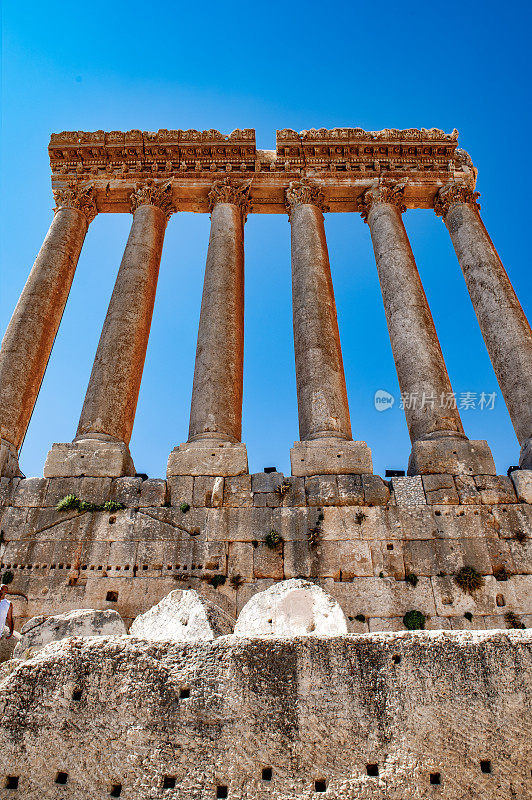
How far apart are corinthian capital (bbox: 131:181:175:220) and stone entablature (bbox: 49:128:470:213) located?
0.46 metres

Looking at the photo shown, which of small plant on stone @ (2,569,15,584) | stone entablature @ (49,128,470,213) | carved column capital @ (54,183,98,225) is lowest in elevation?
small plant on stone @ (2,569,15,584)

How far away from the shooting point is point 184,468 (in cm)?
1288

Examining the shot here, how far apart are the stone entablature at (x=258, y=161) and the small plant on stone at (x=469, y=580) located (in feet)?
49.6

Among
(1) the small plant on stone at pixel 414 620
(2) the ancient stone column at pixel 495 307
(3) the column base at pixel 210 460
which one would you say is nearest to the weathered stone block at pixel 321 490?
(3) the column base at pixel 210 460

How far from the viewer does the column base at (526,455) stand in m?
13.5

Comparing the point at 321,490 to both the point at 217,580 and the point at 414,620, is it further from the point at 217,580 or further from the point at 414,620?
the point at 414,620

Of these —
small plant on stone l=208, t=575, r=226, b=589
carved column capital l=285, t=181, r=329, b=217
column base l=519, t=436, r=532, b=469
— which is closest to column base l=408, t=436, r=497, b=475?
column base l=519, t=436, r=532, b=469

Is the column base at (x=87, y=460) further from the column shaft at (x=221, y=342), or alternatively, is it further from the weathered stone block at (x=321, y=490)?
the weathered stone block at (x=321, y=490)

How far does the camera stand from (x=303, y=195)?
2008cm

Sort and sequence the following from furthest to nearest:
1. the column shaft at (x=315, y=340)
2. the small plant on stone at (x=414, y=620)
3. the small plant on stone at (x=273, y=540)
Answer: the column shaft at (x=315, y=340) → the small plant on stone at (x=273, y=540) → the small plant on stone at (x=414, y=620)

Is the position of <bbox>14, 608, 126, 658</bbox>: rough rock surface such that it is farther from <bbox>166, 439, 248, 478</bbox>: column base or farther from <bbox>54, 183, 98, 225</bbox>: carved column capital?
<bbox>54, 183, 98, 225</bbox>: carved column capital

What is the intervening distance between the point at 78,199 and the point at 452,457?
1664 cm

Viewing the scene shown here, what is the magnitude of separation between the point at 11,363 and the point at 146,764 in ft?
42.1

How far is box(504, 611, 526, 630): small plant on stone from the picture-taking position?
1054cm
